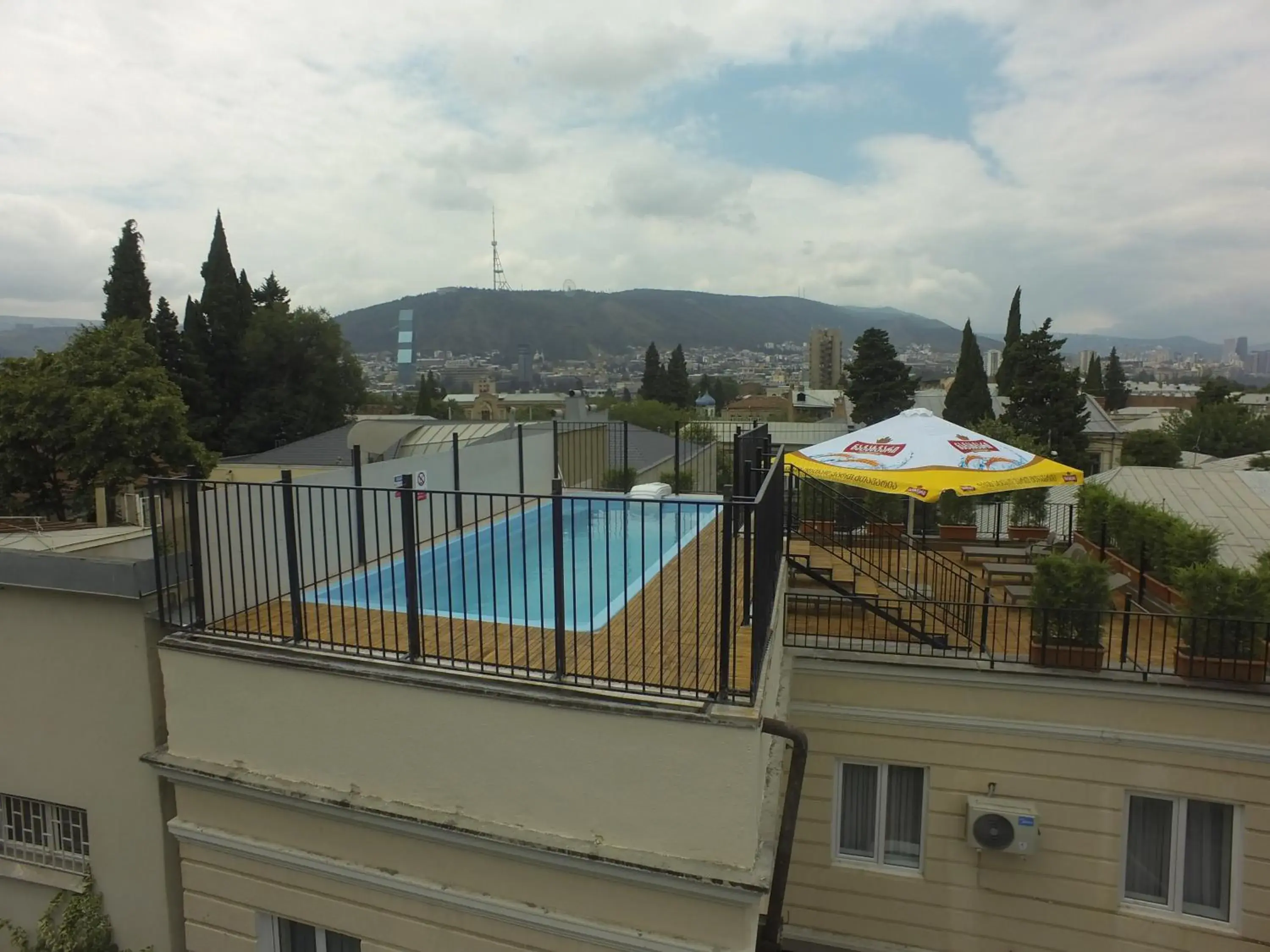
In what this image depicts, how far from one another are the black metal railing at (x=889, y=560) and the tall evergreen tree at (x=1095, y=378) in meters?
86.0

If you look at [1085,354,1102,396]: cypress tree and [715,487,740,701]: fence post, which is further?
[1085,354,1102,396]: cypress tree

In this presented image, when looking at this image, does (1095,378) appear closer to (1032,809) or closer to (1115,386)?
(1115,386)

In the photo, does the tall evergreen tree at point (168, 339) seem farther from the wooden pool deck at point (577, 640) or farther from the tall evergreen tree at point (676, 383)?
the tall evergreen tree at point (676, 383)

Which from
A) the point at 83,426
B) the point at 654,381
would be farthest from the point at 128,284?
the point at 654,381

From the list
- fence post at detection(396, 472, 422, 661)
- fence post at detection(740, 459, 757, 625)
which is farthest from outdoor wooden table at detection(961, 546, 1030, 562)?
fence post at detection(396, 472, 422, 661)

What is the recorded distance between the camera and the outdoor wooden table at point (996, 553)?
1079 centimetres

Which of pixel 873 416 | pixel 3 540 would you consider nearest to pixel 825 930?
pixel 3 540

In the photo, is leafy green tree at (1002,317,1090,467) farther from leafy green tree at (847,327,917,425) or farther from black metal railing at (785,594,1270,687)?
black metal railing at (785,594,1270,687)

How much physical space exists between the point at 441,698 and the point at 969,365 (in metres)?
60.9

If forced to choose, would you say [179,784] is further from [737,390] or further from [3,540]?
[737,390]

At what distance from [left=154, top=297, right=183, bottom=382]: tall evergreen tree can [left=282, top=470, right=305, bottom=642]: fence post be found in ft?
145

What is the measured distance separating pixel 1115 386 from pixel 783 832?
112105 mm

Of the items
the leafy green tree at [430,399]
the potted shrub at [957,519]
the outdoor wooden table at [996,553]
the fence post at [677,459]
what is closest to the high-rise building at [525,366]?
the leafy green tree at [430,399]

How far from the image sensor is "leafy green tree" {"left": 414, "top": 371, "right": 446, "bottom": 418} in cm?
7694
